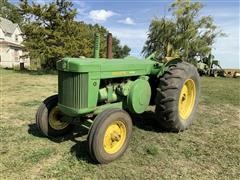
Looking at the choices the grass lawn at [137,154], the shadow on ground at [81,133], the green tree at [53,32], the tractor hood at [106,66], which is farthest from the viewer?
the green tree at [53,32]

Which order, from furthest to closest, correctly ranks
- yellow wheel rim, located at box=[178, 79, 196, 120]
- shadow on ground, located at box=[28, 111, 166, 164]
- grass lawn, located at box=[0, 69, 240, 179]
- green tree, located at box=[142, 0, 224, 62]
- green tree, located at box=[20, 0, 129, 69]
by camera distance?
green tree, located at box=[142, 0, 224, 62]
green tree, located at box=[20, 0, 129, 69]
yellow wheel rim, located at box=[178, 79, 196, 120]
shadow on ground, located at box=[28, 111, 166, 164]
grass lawn, located at box=[0, 69, 240, 179]

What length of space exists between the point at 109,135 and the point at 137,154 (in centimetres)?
56

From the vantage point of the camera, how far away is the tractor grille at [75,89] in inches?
149

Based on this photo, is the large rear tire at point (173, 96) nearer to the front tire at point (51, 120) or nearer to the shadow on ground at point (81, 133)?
the shadow on ground at point (81, 133)

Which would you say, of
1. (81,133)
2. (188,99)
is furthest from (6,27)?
(188,99)

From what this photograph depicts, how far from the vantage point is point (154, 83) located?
17.4 feet

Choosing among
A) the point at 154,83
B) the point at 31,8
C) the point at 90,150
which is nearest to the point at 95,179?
the point at 90,150

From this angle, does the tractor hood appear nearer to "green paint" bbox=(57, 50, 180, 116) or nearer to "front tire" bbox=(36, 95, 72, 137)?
"green paint" bbox=(57, 50, 180, 116)

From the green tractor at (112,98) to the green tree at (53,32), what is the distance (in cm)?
1481

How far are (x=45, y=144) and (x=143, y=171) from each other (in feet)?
5.57

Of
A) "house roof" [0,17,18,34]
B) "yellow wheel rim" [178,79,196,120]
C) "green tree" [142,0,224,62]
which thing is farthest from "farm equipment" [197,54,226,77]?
"house roof" [0,17,18,34]

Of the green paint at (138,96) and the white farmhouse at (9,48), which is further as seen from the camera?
the white farmhouse at (9,48)

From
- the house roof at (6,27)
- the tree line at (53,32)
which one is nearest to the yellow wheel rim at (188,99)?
the tree line at (53,32)

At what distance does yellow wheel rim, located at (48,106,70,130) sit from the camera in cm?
452
